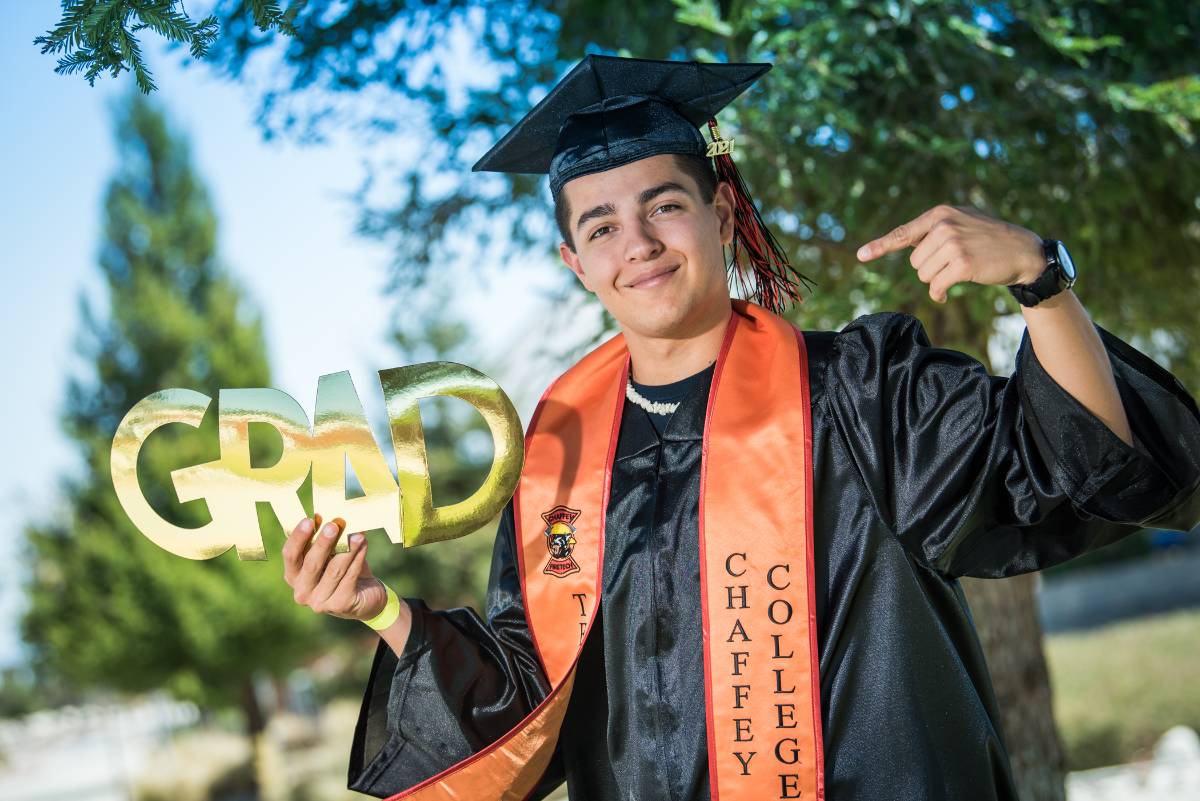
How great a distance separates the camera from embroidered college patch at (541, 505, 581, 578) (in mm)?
2201

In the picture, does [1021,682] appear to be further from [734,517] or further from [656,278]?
[656,278]

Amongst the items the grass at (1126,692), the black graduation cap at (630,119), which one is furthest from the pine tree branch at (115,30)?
the grass at (1126,692)

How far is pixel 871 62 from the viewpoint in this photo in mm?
3678

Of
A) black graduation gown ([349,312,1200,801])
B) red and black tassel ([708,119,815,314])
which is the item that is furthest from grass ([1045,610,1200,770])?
black graduation gown ([349,312,1200,801])

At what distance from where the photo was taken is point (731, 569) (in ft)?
6.56

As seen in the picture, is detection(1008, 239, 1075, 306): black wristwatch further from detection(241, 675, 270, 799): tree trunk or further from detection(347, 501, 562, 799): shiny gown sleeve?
detection(241, 675, 270, 799): tree trunk

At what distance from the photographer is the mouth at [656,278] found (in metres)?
2.12

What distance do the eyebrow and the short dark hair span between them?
0.20 feet

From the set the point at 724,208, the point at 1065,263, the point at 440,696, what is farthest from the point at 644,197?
the point at 440,696

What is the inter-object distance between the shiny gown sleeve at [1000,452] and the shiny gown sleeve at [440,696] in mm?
871

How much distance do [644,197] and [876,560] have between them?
33.8 inches

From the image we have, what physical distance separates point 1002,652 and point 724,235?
10.4 ft

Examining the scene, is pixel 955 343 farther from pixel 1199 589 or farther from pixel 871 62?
pixel 1199 589

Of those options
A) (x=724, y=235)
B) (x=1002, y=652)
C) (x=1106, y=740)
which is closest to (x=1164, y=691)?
(x=1106, y=740)
